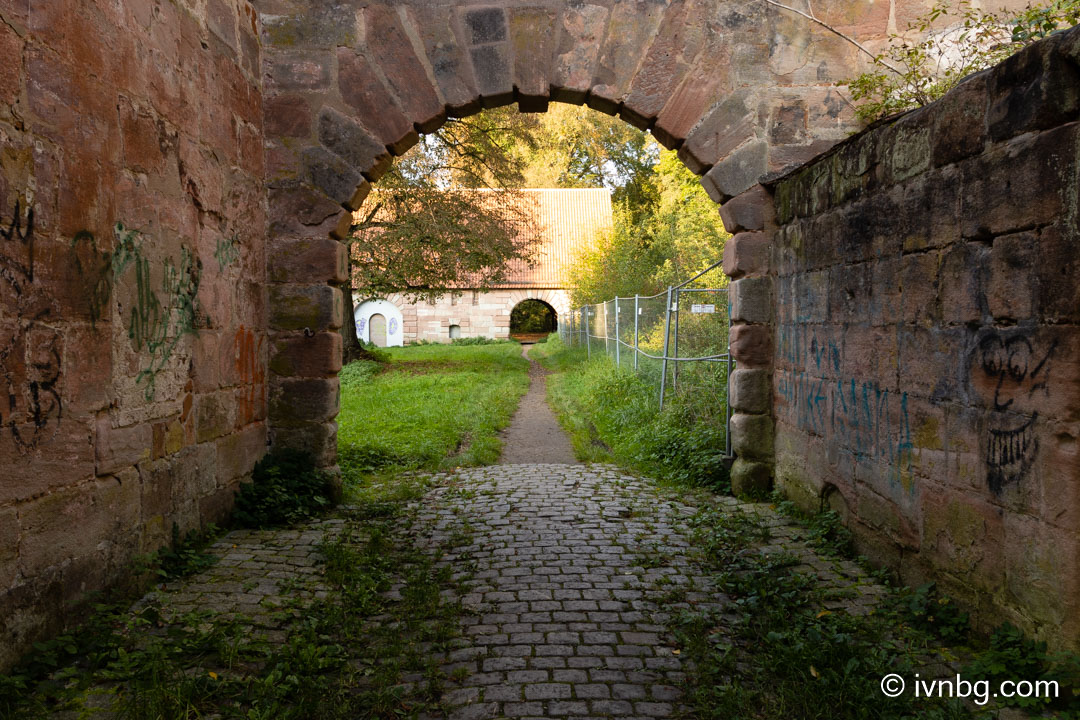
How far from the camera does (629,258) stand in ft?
71.5

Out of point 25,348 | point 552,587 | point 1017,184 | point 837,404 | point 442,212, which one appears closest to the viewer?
point 1017,184

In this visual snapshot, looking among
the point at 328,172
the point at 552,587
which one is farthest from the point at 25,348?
the point at 328,172

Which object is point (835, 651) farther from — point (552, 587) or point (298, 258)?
point (298, 258)

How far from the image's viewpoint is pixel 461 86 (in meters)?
6.38

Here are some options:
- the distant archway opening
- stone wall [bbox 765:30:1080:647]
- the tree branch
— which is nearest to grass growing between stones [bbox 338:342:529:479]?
stone wall [bbox 765:30:1080:647]

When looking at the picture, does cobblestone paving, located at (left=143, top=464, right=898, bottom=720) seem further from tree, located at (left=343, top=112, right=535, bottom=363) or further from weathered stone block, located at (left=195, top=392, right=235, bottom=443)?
tree, located at (left=343, top=112, right=535, bottom=363)

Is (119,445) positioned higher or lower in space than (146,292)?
lower

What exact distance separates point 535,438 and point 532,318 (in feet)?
89.7

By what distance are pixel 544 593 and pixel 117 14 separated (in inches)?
152

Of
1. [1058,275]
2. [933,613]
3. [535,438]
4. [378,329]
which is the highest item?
[1058,275]

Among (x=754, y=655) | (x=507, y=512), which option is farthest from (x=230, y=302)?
(x=754, y=655)

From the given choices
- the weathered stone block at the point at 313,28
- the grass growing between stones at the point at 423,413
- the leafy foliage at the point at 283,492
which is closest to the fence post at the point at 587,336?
the grass growing between stones at the point at 423,413

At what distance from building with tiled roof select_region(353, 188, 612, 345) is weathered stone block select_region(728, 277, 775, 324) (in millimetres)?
27981

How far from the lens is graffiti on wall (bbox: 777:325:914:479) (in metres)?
4.24
